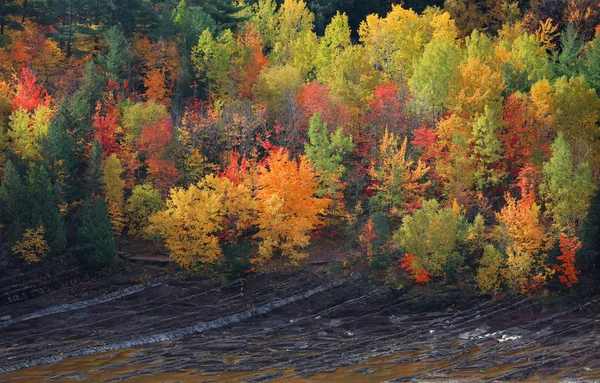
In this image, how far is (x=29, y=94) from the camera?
83875 millimetres

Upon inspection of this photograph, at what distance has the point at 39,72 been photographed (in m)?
92.9

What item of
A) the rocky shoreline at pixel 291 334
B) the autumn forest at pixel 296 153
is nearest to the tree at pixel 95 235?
the autumn forest at pixel 296 153

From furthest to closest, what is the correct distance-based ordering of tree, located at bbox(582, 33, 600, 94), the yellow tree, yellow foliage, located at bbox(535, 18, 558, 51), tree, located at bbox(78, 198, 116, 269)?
yellow foliage, located at bbox(535, 18, 558, 51), tree, located at bbox(582, 33, 600, 94), the yellow tree, tree, located at bbox(78, 198, 116, 269)

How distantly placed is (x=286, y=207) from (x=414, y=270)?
1296 centimetres

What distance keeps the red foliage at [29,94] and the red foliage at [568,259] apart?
49138 millimetres

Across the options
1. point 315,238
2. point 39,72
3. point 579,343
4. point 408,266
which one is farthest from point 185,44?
point 579,343

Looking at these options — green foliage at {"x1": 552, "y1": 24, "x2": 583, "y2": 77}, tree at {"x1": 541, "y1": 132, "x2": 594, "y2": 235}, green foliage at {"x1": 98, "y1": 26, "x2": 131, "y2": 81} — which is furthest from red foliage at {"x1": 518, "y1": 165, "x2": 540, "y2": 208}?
green foliage at {"x1": 98, "y1": 26, "x2": 131, "y2": 81}

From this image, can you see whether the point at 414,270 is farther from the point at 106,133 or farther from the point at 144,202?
the point at 106,133

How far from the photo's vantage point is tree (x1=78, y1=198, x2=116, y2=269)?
70.8 metres

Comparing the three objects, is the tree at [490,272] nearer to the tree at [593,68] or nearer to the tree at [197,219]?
the tree at [197,219]

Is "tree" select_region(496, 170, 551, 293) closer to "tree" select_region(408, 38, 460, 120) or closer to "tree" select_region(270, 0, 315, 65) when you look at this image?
"tree" select_region(408, 38, 460, 120)

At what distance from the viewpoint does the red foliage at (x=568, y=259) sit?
217 feet

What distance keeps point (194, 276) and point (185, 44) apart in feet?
122

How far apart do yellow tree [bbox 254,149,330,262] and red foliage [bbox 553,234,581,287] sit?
20.7m
